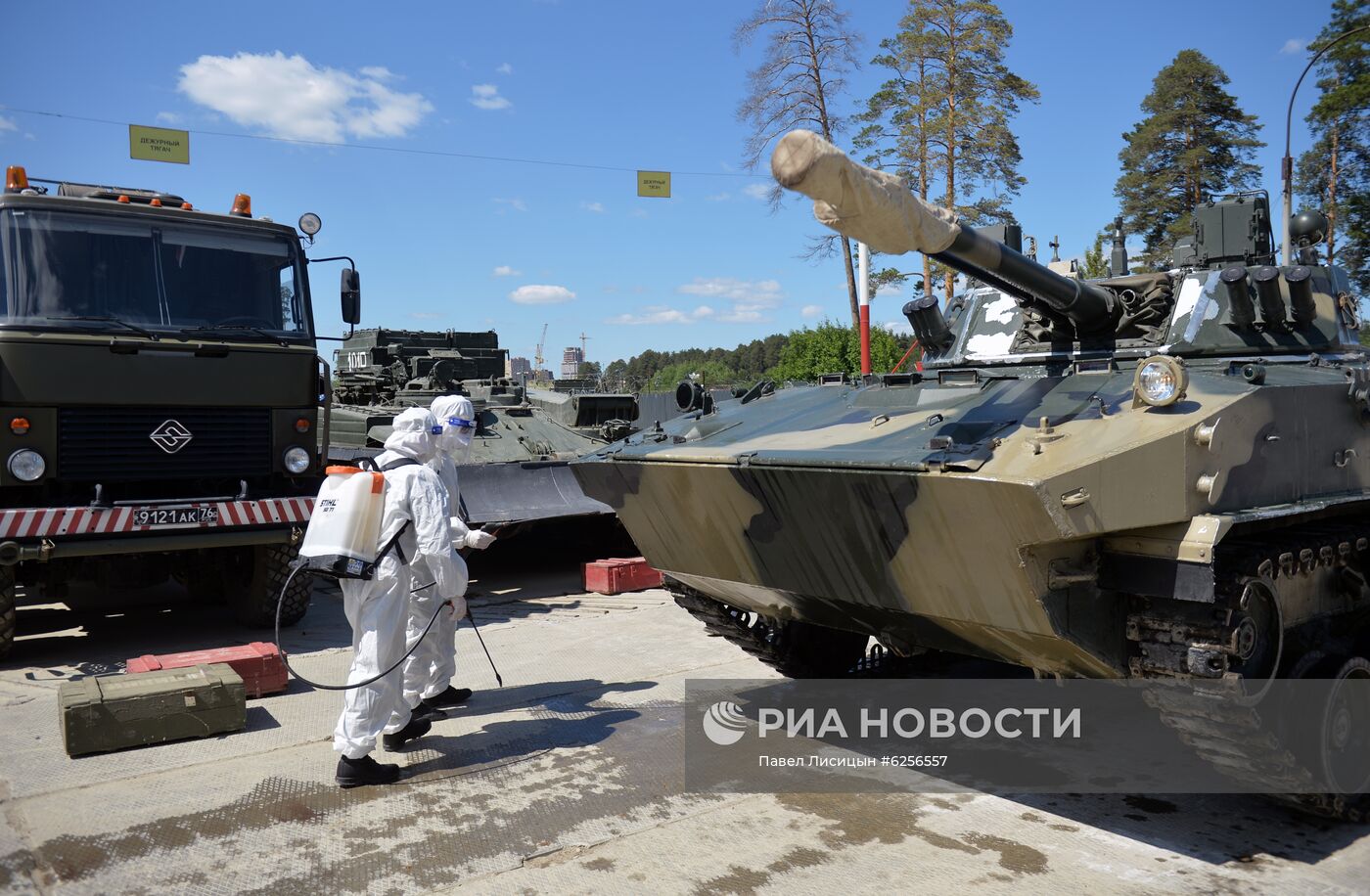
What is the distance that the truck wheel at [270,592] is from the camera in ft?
26.3

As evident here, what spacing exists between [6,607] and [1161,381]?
22.2 feet

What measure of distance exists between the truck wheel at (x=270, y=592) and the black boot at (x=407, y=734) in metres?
2.86

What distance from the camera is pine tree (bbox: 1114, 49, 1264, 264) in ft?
87.9

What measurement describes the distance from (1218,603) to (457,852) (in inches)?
117

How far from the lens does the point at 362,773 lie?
495 centimetres

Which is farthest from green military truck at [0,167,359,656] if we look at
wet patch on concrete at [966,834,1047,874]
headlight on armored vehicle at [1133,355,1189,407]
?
headlight on armored vehicle at [1133,355,1189,407]

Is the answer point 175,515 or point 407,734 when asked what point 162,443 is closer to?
point 175,515

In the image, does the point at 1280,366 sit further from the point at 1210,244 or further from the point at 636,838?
the point at 636,838

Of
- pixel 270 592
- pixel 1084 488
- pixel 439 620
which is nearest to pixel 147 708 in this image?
pixel 439 620

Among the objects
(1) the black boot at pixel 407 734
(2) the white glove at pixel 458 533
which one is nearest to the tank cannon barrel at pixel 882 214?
(2) the white glove at pixel 458 533

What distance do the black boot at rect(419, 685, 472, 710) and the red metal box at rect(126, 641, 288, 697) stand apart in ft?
3.28

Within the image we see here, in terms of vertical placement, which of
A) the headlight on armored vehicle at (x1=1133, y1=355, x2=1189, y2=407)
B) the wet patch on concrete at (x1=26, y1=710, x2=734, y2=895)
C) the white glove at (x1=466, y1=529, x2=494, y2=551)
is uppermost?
the headlight on armored vehicle at (x1=1133, y1=355, x2=1189, y2=407)

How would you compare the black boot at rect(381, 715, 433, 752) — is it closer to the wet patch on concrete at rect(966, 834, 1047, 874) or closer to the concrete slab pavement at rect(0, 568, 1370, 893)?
the concrete slab pavement at rect(0, 568, 1370, 893)

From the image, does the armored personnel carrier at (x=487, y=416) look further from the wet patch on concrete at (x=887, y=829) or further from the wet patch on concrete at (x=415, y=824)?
the wet patch on concrete at (x=887, y=829)
